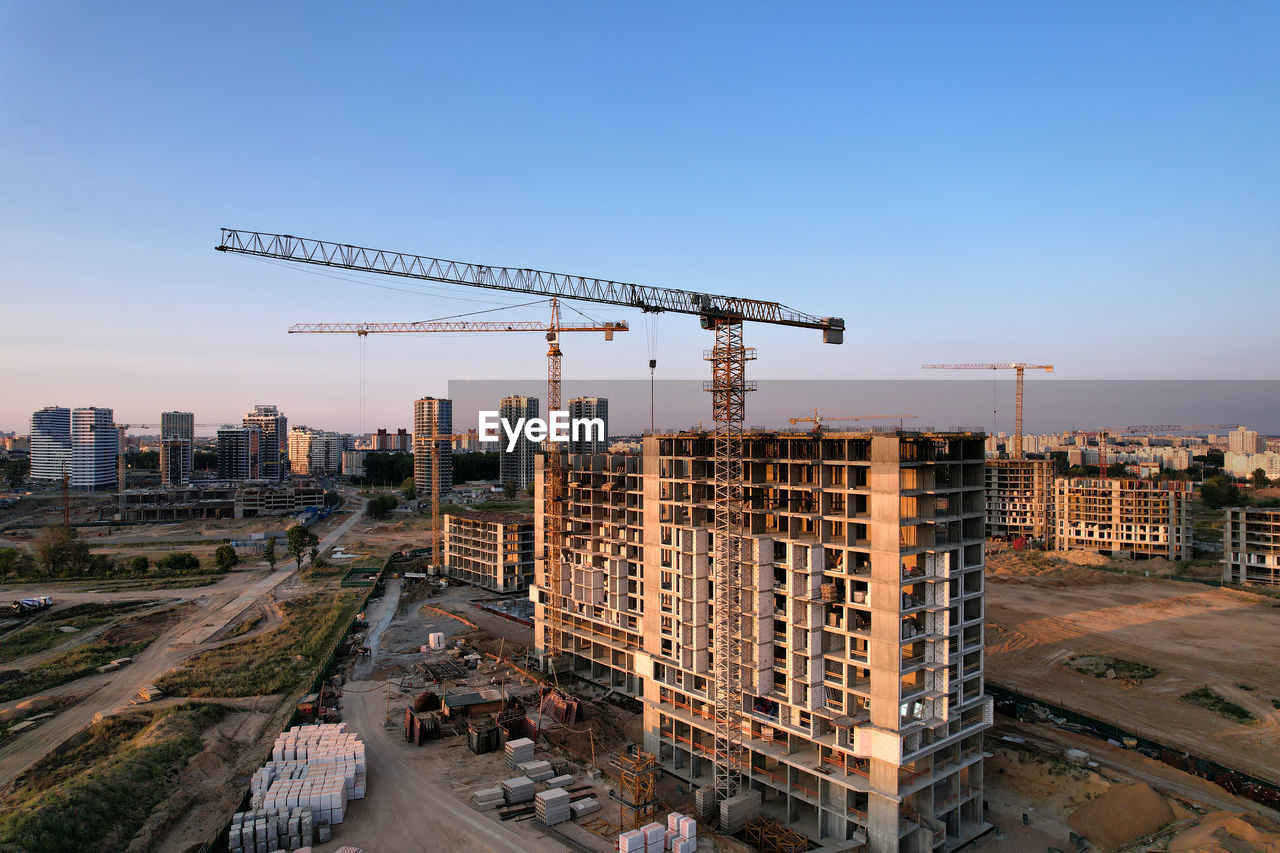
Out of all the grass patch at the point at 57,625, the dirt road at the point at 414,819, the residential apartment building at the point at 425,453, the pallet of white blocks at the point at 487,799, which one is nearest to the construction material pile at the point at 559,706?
the dirt road at the point at 414,819

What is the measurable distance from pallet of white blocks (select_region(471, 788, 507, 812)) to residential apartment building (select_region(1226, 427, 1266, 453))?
649ft

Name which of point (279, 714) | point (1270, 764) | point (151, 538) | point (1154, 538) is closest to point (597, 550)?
point (279, 714)

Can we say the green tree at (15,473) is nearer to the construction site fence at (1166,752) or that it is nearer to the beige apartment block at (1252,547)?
the construction site fence at (1166,752)

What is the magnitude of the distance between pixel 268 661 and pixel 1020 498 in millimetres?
68604

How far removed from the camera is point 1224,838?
1714 cm

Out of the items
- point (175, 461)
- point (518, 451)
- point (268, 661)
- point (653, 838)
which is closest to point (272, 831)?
point (653, 838)

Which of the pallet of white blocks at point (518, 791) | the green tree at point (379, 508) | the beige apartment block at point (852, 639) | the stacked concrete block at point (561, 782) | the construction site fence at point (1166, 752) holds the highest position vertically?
the beige apartment block at point (852, 639)

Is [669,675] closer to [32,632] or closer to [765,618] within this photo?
[765,618]

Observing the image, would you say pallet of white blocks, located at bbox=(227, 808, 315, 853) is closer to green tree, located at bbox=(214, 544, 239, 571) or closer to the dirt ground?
Answer: the dirt ground

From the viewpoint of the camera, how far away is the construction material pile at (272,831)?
737 inches

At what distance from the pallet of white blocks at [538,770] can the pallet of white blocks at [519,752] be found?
565 mm

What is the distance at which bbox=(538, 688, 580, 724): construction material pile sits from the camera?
28.4 m

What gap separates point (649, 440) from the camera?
88.3ft

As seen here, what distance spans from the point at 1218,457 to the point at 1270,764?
150 meters
